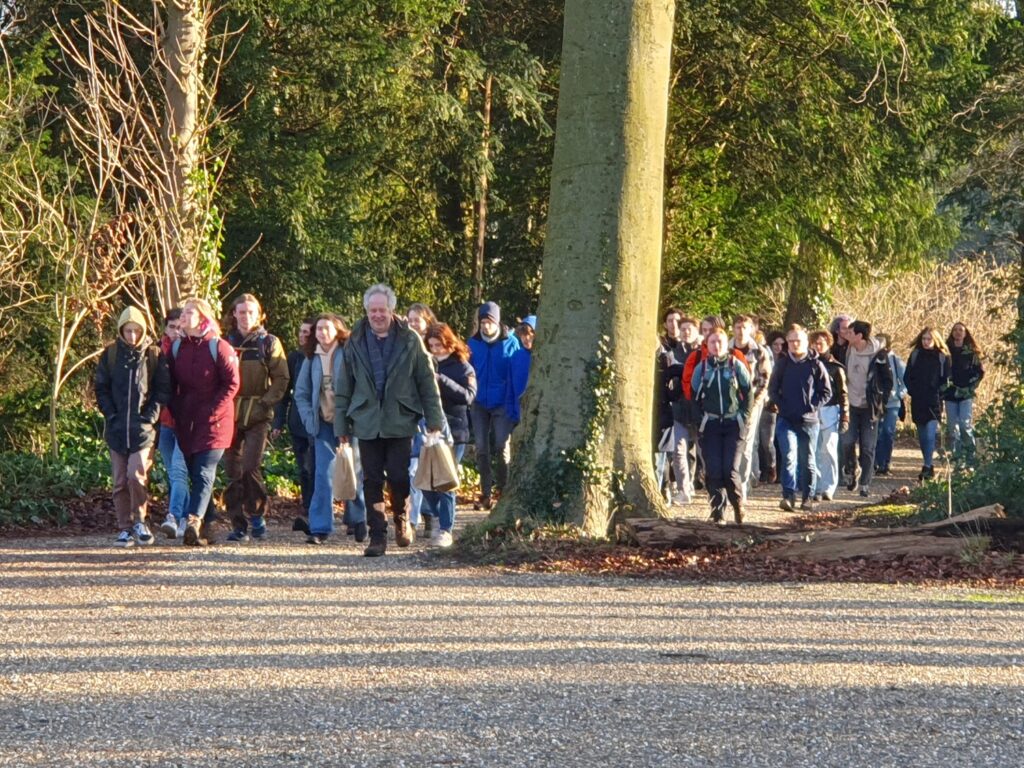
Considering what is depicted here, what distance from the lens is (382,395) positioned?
1233cm

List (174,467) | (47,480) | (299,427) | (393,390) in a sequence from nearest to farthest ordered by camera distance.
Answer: (393,390), (174,467), (299,427), (47,480)

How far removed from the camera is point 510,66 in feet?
81.6

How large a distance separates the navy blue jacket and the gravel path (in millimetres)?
7254

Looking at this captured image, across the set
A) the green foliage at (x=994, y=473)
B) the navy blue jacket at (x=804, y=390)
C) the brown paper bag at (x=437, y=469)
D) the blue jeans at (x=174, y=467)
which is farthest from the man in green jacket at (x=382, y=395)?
the navy blue jacket at (x=804, y=390)

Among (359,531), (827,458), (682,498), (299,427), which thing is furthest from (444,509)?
(827,458)

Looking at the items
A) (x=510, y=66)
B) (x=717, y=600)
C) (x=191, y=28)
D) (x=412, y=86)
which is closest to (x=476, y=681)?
(x=717, y=600)

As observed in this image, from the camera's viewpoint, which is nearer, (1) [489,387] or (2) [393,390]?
(2) [393,390]

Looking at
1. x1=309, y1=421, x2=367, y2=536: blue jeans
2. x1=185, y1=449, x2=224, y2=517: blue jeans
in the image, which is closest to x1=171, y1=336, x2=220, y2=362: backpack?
x1=185, y1=449, x2=224, y2=517: blue jeans

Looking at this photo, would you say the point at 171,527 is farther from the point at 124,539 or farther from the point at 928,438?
the point at 928,438

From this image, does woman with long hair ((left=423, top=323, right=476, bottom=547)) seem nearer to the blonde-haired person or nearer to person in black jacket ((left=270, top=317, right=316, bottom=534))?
person in black jacket ((left=270, top=317, right=316, bottom=534))

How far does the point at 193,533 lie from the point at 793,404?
7484 millimetres

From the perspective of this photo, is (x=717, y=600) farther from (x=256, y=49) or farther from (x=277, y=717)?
(x=256, y=49)

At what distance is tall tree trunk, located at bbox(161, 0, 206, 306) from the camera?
18.2 metres

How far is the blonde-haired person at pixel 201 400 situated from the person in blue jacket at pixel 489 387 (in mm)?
4314
